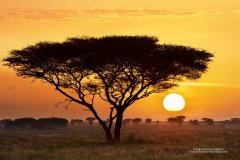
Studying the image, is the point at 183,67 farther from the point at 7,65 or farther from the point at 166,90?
the point at 7,65

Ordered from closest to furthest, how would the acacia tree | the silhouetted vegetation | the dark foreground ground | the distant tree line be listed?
the dark foreground ground, the acacia tree, the silhouetted vegetation, the distant tree line

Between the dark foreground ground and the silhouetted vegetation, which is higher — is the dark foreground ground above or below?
below

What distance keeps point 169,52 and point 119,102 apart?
6.73 metres

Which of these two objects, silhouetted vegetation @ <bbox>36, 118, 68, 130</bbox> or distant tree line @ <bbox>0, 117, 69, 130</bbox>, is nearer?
silhouetted vegetation @ <bbox>36, 118, 68, 130</bbox>

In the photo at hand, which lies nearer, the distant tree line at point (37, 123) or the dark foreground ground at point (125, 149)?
the dark foreground ground at point (125, 149)

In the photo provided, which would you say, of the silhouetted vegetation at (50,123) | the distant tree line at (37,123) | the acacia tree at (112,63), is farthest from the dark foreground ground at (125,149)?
the distant tree line at (37,123)

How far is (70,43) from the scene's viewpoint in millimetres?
47969

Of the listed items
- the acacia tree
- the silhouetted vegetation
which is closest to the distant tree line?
the silhouetted vegetation

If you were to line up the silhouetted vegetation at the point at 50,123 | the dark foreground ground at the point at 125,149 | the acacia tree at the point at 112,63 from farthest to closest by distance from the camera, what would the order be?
1. the silhouetted vegetation at the point at 50,123
2. the acacia tree at the point at 112,63
3. the dark foreground ground at the point at 125,149

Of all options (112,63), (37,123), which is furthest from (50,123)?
(112,63)

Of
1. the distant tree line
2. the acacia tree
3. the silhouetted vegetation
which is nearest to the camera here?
the acacia tree

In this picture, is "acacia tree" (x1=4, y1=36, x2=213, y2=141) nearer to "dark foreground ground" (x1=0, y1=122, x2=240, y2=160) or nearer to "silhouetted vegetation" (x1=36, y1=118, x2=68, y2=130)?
"dark foreground ground" (x1=0, y1=122, x2=240, y2=160)

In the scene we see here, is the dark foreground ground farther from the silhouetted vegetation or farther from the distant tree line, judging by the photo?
the distant tree line

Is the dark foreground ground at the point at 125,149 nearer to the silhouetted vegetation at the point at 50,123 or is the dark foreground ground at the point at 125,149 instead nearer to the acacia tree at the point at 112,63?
the acacia tree at the point at 112,63
